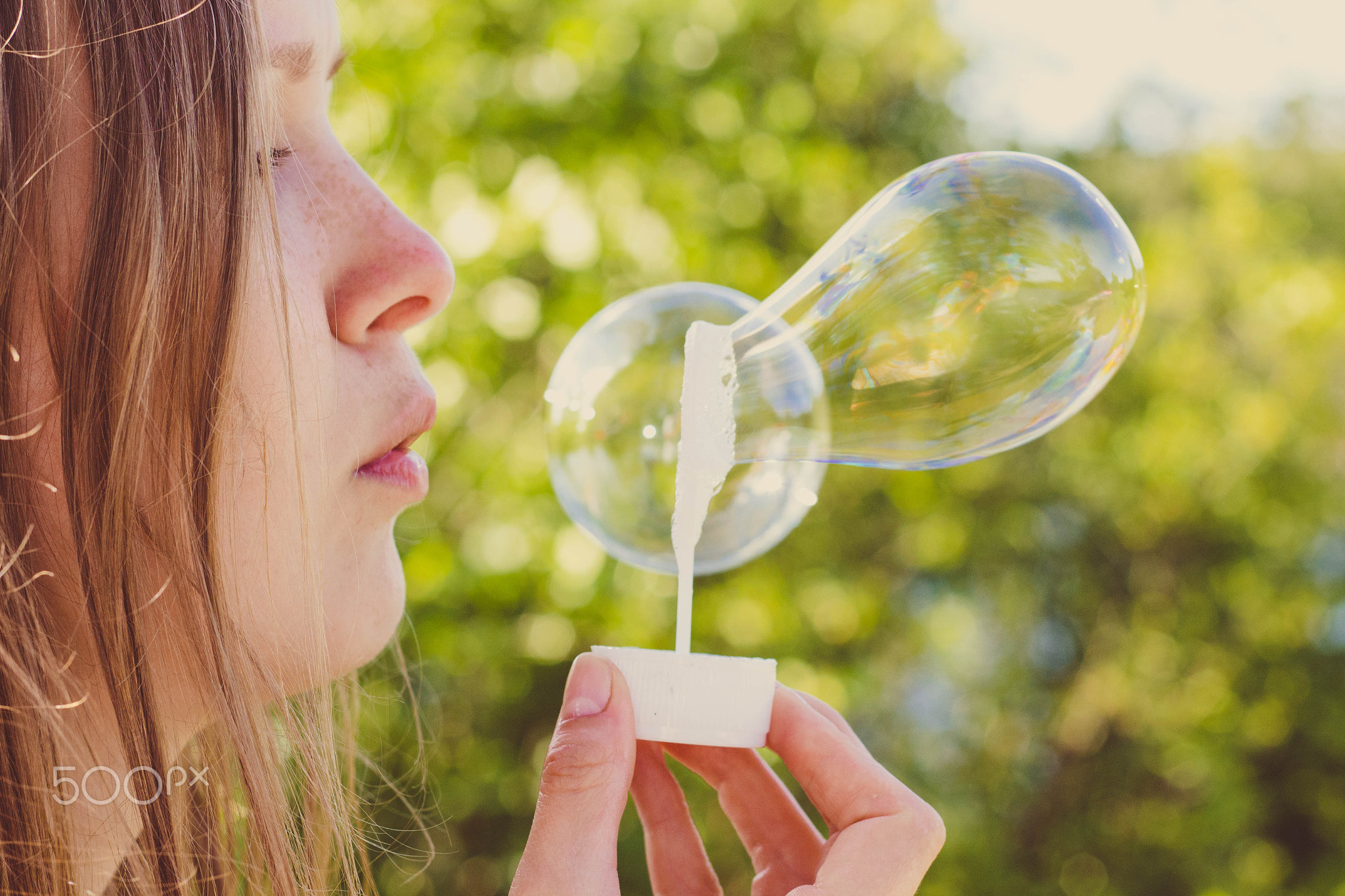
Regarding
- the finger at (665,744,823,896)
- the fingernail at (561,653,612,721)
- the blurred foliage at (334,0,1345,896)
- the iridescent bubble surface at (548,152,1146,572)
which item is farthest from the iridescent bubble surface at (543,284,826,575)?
→ the blurred foliage at (334,0,1345,896)

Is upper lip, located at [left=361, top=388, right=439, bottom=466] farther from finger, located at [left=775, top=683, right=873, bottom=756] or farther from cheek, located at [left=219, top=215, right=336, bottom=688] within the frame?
finger, located at [left=775, top=683, right=873, bottom=756]

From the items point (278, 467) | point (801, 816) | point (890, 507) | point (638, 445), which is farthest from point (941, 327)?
point (890, 507)

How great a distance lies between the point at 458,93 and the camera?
1.69 metres

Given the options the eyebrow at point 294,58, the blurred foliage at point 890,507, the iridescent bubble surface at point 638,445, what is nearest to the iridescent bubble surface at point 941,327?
the iridescent bubble surface at point 638,445

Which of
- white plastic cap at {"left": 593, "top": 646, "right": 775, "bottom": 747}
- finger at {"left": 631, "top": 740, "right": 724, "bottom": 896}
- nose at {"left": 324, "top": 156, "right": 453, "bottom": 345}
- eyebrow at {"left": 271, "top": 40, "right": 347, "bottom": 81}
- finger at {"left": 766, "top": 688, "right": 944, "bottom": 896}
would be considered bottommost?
finger at {"left": 631, "top": 740, "right": 724, "bottom": 896}

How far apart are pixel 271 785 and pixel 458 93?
1235mm

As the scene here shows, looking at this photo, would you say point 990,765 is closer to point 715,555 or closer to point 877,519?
point 877,519

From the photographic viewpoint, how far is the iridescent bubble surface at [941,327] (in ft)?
2.91

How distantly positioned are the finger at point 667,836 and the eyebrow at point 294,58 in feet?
2.04

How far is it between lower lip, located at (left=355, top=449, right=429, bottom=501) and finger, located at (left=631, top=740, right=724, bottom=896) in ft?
1.00

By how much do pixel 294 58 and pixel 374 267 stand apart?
162 millimetres

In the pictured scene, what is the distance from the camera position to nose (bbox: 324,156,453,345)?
80 centimetres

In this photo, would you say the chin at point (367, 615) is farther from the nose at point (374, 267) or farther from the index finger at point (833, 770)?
the index finger at point (833, 770)

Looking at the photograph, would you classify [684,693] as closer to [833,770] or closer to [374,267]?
[833,770]
